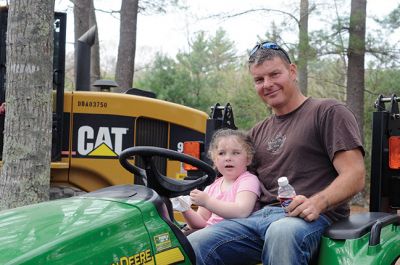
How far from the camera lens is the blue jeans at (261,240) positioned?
2365 mm

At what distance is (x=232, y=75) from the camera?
2706 cm

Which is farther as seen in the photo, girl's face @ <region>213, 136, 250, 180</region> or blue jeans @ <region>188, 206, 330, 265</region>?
girl's face @ <region>213, 136, 250, 180</region>

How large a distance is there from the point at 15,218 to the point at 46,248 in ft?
1.41

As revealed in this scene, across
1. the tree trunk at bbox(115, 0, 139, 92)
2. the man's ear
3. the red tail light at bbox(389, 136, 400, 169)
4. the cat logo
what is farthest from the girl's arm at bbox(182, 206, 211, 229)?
the tree trunk at bbox(115, 0, 139, 92)

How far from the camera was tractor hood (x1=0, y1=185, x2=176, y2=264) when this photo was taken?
67.4 inches

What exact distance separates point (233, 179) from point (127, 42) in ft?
28.0

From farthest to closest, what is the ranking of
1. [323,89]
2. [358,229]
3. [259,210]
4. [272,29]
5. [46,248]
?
[323,89], [272,29], [259,210], [358,229], [46,248]

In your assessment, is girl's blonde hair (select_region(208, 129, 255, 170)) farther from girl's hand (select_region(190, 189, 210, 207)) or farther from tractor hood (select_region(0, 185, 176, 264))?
tractor hood (select_region(0, 185, 176, 264))

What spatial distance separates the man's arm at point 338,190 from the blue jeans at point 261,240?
0.05 metres

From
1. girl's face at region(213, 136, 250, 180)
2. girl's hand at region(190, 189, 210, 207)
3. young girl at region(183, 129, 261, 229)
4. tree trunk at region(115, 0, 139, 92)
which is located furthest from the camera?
tree trunk at region(115, 0, 139, 92)

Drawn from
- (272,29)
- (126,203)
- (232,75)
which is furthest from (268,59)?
(232,75)

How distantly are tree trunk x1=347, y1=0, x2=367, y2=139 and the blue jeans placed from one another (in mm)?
8132

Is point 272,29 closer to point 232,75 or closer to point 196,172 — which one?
point 196,172

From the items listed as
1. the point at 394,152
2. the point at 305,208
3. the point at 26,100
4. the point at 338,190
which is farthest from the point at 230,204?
the point at 26,100
